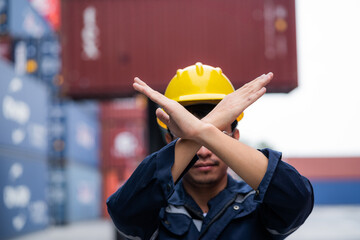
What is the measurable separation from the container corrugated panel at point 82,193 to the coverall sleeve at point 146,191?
1890cm

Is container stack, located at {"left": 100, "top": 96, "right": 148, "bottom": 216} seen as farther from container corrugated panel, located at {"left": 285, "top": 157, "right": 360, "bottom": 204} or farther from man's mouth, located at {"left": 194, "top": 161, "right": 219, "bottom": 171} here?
man's mouth, located at {"left": 194, "top": 161, "right": 219, "bottom": 171}

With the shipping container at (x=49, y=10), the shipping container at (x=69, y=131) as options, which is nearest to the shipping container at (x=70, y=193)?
the shipping container at (x=69, y=131)

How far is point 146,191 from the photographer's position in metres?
1.68

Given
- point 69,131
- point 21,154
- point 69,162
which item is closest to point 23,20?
point 69,131

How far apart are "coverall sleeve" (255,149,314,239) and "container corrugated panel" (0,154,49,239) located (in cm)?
1186

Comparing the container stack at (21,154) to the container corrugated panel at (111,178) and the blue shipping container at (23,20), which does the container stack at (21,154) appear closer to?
the blue shipping container at (23,20)

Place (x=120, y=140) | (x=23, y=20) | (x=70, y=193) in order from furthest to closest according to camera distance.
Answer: (x=120, y=140), (x=70, y=193), (x=23, y=20)

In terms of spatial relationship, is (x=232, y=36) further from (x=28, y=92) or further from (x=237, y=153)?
(x=28, y=92)

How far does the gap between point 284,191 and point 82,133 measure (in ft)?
68.5

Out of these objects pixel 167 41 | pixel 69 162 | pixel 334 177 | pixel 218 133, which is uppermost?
pixel 167 41

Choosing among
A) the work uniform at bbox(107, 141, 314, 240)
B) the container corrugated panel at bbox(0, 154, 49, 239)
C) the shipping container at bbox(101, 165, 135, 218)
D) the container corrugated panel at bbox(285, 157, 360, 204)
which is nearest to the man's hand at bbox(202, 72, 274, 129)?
the work uniform at bbox(107, 141, 314, 240)

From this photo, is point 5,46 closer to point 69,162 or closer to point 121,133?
point 69,162

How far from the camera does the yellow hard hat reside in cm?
217

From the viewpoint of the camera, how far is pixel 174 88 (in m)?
2.30
